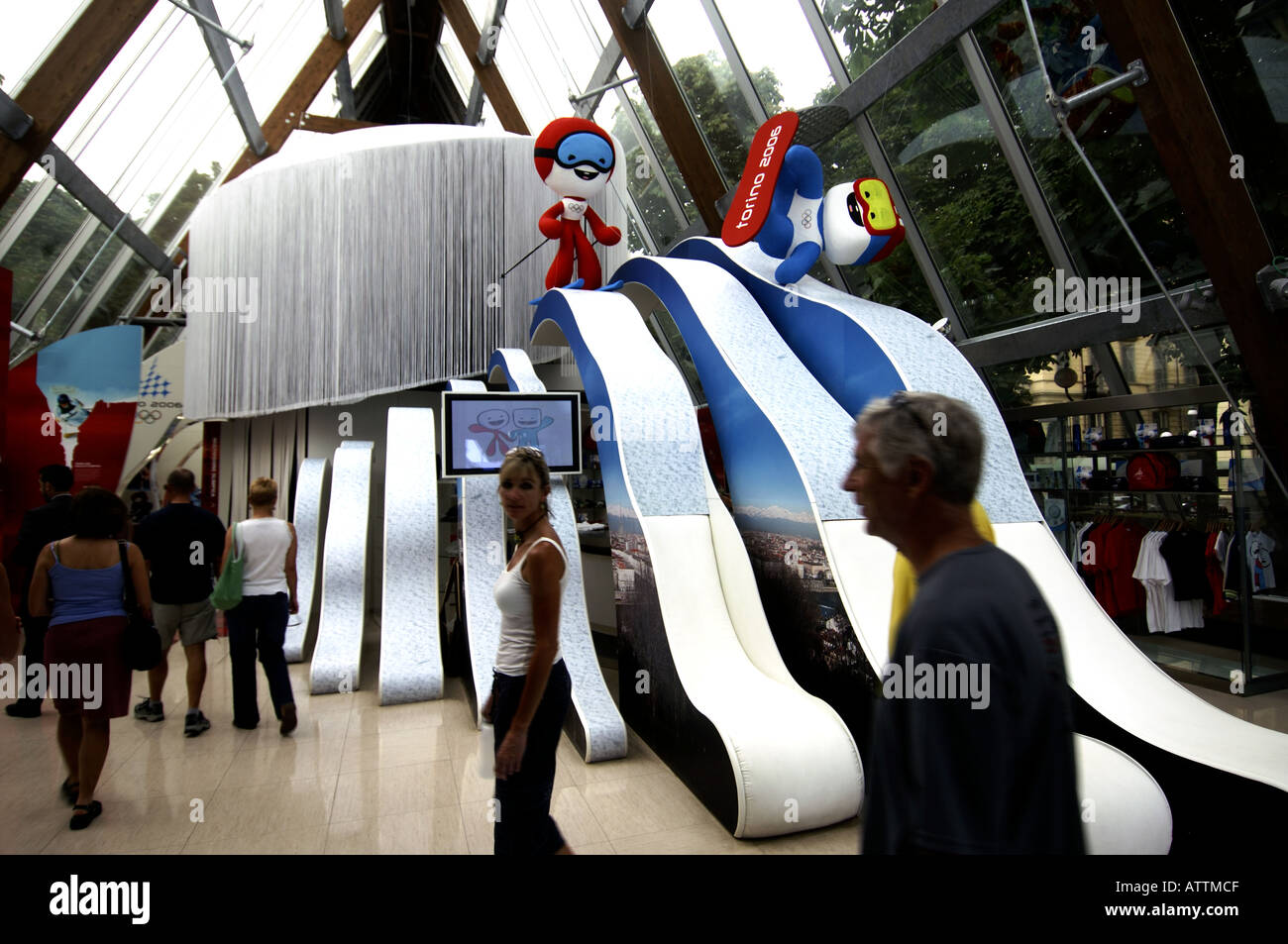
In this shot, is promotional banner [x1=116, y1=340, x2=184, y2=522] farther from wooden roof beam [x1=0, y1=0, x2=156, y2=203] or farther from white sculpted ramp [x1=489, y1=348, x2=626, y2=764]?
white sculpted ramp [x1=489, y1=348, x2=626, y2=764]

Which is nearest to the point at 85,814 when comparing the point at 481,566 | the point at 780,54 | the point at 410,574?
the point at 481,566

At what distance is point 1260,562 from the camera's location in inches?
→ 227

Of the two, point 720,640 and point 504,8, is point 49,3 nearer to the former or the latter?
point 504,8

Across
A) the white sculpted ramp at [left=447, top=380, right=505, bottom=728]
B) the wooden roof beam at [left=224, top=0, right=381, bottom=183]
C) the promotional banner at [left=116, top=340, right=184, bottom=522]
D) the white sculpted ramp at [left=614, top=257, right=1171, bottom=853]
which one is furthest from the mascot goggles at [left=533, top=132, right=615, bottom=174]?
the wooden roof beam at [left=224, top=0, right=381, bottom=183]

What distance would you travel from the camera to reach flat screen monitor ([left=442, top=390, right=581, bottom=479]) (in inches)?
219

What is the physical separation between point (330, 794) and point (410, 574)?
254cm

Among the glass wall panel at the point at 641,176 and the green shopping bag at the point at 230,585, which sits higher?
the glass wall panel at the point at 641,176

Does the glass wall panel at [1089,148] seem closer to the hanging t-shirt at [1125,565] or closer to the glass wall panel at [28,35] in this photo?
the hanging t-shirt at [1125,565]

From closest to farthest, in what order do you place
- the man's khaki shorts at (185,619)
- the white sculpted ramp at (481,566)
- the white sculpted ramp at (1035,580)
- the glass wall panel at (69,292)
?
the white sculpted ramp at (1035,580)
the man's khaki shorts at (185,619)
the white sculpted ramp at (481,566)
the glass wall panel at (69,292)

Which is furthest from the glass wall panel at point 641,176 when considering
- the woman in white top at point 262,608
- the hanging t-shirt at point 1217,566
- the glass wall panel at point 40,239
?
the hanging t-shirt at point 1217,566

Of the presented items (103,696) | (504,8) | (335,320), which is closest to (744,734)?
(103,696)

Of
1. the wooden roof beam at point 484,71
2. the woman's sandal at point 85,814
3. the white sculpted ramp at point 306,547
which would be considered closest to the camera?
the woman's sandal at point 85,814

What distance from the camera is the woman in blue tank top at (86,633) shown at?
3449mm

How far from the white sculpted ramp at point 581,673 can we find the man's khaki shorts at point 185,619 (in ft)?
6.98
